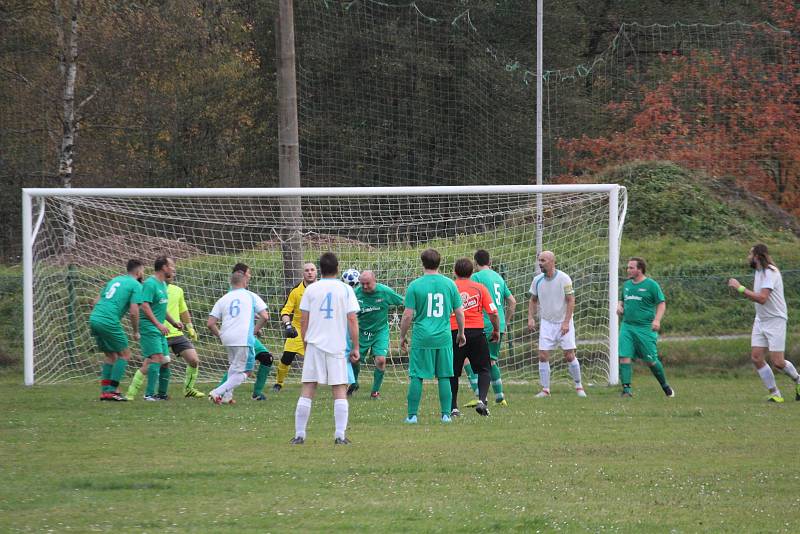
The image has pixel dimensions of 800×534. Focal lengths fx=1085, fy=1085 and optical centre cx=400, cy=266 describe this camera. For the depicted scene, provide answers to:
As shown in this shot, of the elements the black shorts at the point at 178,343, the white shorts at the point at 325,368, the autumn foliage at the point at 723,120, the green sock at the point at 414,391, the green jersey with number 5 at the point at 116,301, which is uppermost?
the autumn foliage at the point at 723,120

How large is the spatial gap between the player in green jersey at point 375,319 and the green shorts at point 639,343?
2979mm

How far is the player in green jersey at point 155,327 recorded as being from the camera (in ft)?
44.6

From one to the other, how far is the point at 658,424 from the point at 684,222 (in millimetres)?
13717

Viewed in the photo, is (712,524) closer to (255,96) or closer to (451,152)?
(451,152)

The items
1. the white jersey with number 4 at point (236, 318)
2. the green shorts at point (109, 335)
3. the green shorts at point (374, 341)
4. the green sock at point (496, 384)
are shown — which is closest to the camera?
the white jersey with number 4 at point (236, 318)

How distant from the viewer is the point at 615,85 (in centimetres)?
2547

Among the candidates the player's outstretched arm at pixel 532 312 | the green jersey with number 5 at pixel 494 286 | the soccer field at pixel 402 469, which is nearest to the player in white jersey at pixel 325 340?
the soccer field at pixel 402 469

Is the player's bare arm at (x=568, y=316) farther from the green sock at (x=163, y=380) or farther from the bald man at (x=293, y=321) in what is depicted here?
the green sock at (x=163, y=380)

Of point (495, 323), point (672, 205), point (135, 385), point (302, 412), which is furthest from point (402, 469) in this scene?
point (672, 205)

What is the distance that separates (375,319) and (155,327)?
285 cm

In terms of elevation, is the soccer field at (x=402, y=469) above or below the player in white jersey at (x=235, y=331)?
below

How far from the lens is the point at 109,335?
13.6 m

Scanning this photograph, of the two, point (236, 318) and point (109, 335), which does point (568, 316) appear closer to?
point (236, 318)

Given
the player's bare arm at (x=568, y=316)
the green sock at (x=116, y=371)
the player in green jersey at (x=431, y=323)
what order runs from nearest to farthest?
the player in green jersey at (x=431, y=323)
the green sock at (x=116, y=371)
the player's bare arm at (x=568, y=316)
